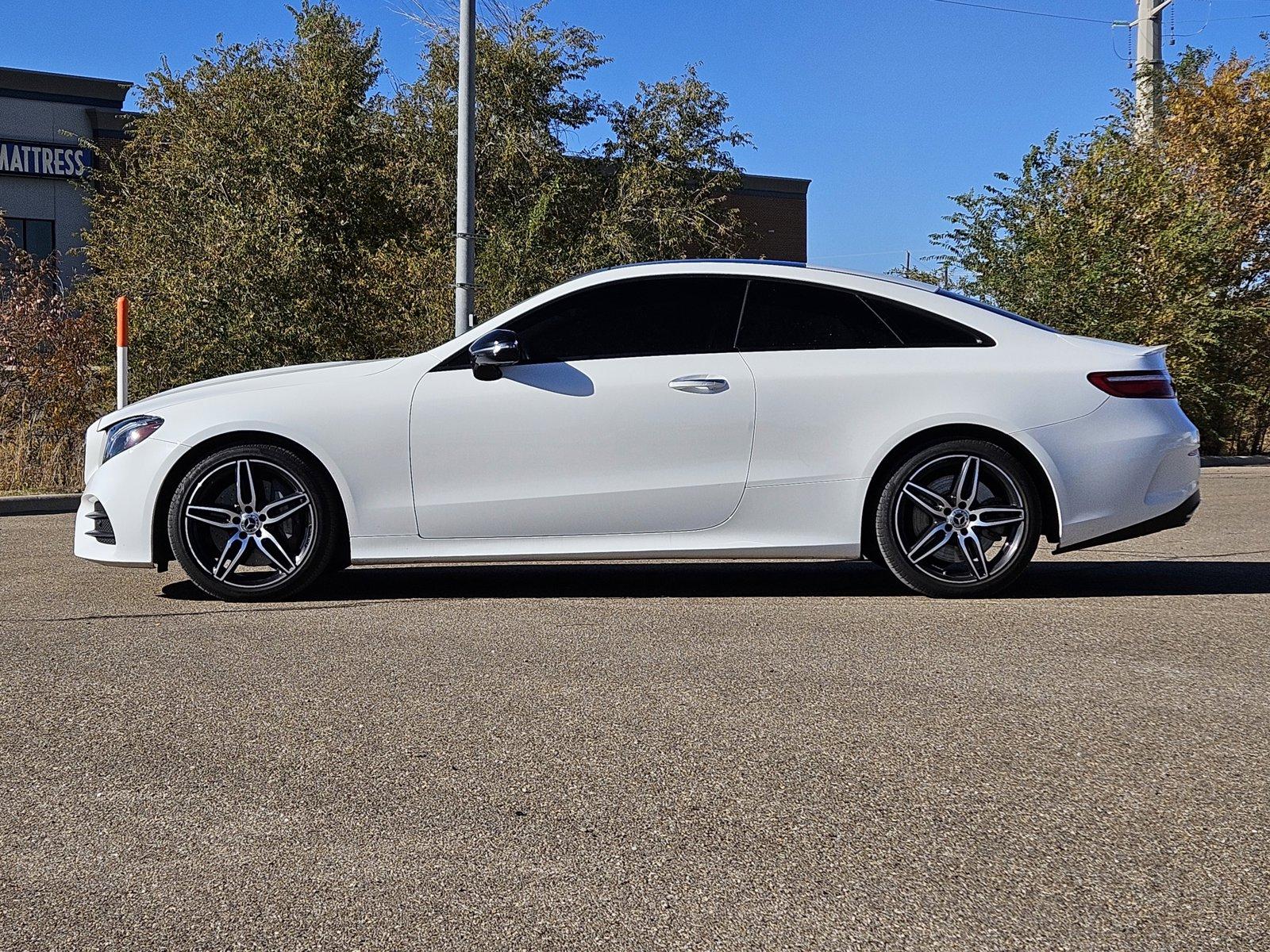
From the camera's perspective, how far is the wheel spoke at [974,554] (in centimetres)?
652

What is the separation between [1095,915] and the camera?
8.92 feet

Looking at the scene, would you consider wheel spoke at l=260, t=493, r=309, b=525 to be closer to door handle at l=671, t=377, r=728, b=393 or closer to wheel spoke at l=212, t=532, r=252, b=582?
wheel spoke at l=212, t=532, r=252, b=582

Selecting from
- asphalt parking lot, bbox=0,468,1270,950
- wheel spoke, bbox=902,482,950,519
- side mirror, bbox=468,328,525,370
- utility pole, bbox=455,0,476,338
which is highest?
utility pole, bbox=455,0,476,338

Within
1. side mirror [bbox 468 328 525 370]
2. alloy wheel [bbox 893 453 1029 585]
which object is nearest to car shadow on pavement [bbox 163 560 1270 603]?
alloy wheel [bbox 893 453 1029 585]

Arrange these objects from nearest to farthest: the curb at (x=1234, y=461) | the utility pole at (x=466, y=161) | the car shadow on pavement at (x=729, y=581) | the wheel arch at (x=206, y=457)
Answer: the wheel arch at (x=206, y=457)
the car shadow on pavement at (x=729, y=581)
the utility pole at (x=466, y=161)
the curb at (x=1234, y=461)

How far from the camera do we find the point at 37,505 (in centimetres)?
1242

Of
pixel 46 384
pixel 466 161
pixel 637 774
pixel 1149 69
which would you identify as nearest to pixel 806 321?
pixel 637 774

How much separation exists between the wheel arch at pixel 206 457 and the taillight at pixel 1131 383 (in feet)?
12.1

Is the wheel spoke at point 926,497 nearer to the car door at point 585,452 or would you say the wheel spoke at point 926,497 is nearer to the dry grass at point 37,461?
the car door at point 585,452

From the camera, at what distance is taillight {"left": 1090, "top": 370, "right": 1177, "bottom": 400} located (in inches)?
256

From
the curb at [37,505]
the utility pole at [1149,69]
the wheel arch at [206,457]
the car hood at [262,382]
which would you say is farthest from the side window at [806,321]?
the utility pole at [1149,69]

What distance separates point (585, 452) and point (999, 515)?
2.00 m

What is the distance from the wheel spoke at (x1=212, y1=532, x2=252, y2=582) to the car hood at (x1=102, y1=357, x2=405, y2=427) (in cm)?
72

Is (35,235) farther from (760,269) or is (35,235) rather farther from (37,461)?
(760,269)
